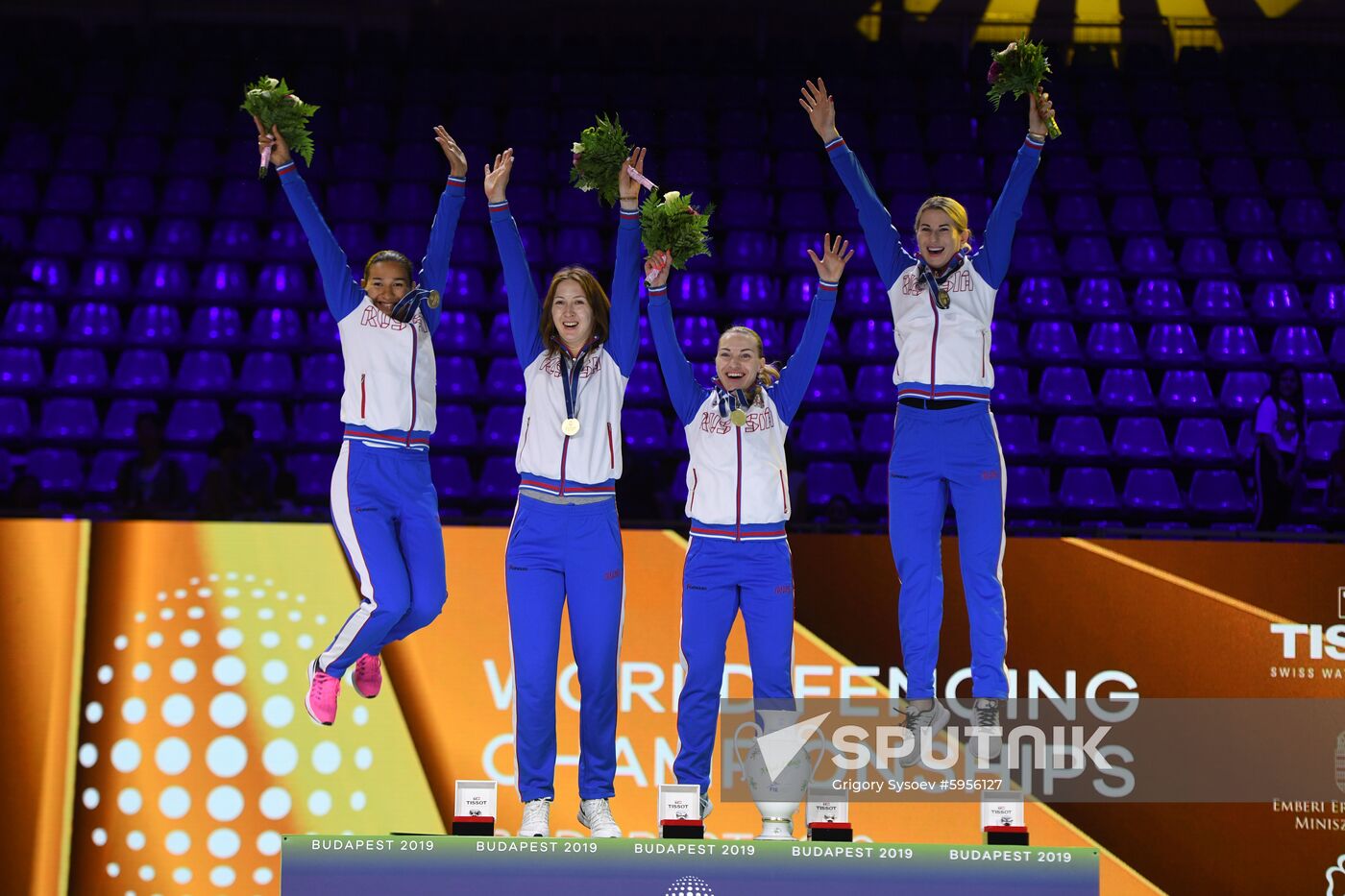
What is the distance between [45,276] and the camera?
30.6ft

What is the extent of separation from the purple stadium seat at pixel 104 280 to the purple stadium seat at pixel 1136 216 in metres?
6.67

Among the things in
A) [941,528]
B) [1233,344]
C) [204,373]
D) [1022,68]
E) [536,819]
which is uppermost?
[1022,68]

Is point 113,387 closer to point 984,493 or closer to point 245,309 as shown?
point 245,309

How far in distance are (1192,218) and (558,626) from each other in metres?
6.65

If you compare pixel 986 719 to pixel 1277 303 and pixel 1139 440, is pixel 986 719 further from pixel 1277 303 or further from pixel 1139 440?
pixel 1277 303

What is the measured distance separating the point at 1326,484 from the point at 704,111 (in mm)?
5161

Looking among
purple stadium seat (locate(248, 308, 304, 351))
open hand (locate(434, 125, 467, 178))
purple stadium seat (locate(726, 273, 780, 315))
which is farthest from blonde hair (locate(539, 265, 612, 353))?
purple stadium seat (locate(248, 308, 304, 351))

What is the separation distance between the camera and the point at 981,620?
17.7 ft

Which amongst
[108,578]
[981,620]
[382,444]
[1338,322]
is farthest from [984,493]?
[1338,322]

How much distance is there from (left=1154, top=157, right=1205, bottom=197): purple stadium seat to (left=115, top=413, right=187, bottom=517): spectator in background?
704 cm


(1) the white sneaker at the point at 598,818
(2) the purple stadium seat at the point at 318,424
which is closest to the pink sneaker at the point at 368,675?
(1) the white sneaker at the point at 598,818

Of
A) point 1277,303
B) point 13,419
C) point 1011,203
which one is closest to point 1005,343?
point 1277,303

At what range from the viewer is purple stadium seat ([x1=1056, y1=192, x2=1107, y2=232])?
32.6ft

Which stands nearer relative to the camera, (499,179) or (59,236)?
(499,179)
